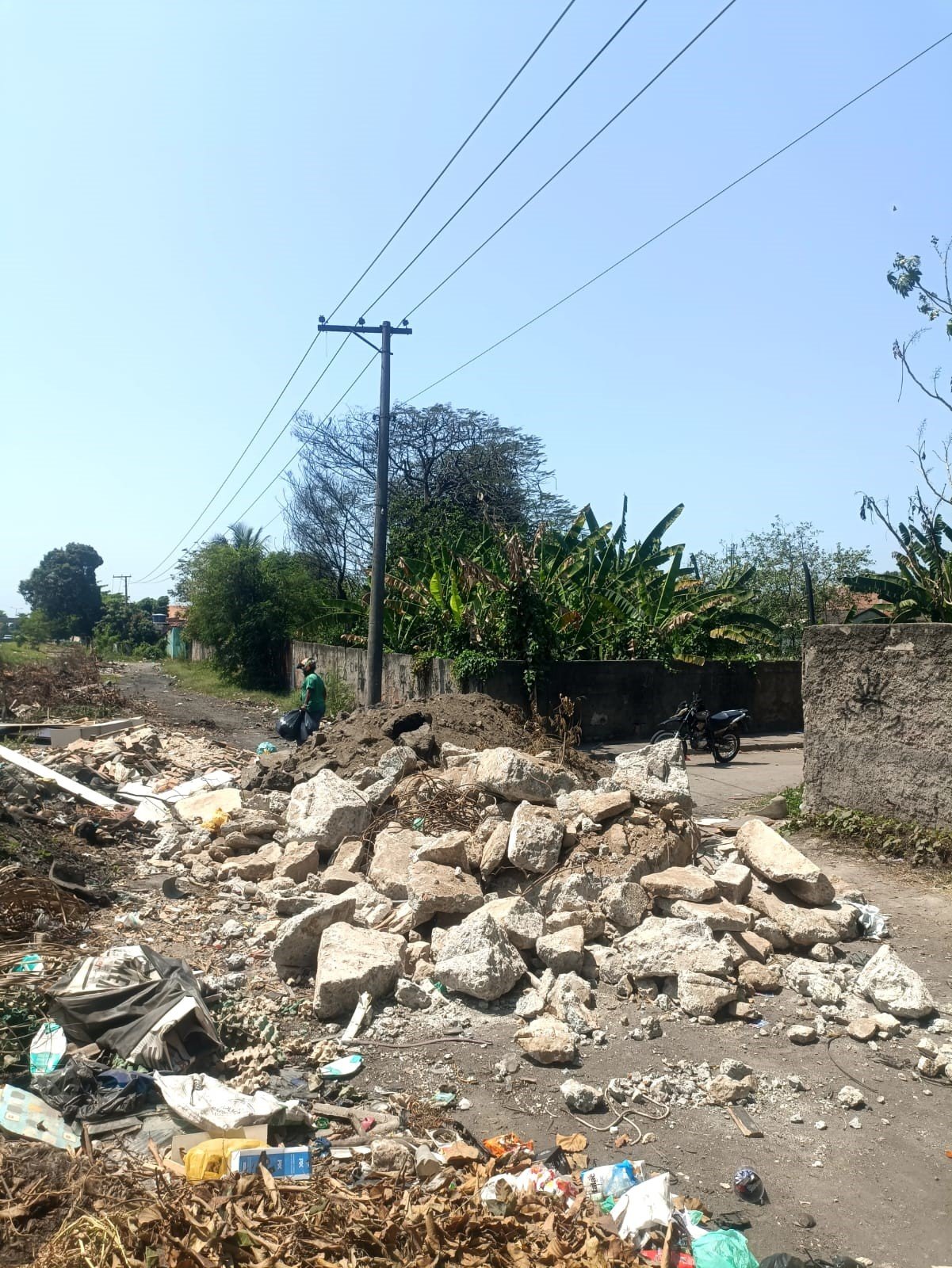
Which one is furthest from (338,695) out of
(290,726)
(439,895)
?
(439,895)

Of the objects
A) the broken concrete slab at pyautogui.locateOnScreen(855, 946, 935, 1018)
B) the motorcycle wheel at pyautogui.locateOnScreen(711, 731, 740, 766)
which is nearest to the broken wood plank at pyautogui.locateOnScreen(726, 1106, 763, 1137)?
the broken concrete slab at pyautogui.locateOnScreen(855, 946, 935, 1018)

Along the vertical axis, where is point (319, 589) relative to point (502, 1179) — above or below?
above

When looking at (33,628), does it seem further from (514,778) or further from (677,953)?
(677,953)

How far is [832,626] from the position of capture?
30.1 feet

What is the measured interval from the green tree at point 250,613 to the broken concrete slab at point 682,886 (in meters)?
24.5

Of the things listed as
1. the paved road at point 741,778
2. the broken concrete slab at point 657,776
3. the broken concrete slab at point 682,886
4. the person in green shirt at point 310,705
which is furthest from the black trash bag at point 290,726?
the broken concrete slab at point 682,886

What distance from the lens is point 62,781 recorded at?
12000mm

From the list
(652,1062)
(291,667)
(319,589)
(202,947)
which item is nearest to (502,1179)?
(652,1062)

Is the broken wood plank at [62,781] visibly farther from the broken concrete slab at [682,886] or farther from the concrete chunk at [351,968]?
the broken concrete slab at [682,886]

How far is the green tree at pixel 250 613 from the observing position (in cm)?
3091

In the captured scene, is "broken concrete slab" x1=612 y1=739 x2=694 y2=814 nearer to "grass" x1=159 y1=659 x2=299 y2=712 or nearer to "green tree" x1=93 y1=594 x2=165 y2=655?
"grass" x1=159 y1=659 x2=299 y2=712

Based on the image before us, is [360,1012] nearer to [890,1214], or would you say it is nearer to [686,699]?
[890,1214]

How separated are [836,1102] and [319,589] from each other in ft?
96.1

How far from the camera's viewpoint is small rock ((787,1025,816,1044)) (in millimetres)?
5289
